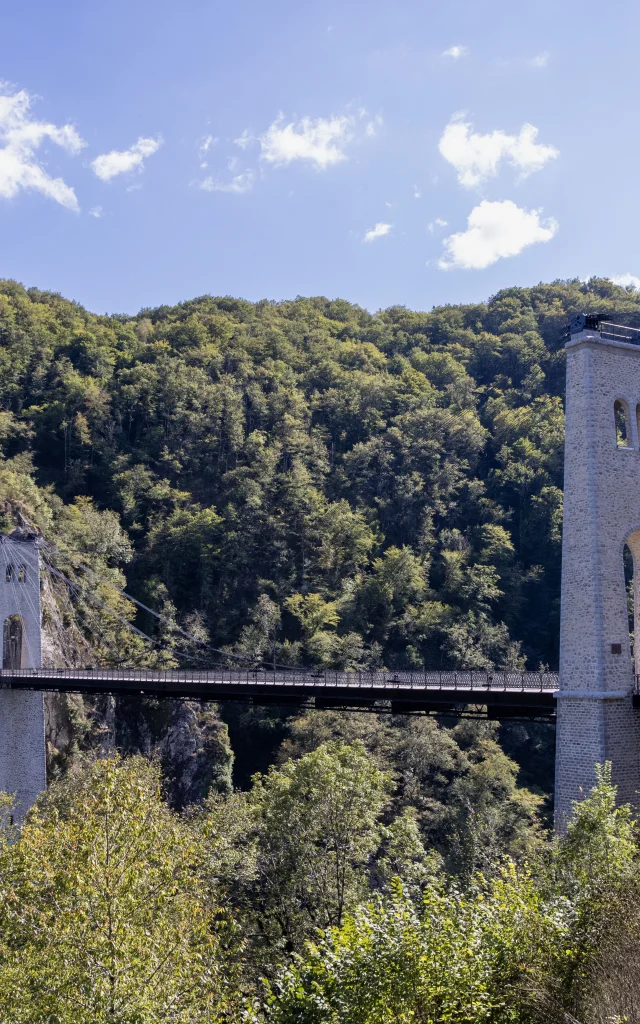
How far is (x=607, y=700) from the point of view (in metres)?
14.8

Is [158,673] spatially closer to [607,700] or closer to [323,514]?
[607,700]

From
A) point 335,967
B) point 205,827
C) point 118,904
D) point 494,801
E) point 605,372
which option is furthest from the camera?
point 494,801

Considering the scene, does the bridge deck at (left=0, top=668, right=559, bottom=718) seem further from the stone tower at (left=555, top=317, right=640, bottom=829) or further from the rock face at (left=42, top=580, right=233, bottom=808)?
the rock face at (left=42, top=580, right=233, bottom=808)

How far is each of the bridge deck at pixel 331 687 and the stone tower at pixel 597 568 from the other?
1.05 m

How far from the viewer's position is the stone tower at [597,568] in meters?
14.9

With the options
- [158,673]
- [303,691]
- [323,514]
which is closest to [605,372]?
[303,691]

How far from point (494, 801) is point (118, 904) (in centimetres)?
2577

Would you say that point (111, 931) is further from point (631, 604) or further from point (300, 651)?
point (631, 604)

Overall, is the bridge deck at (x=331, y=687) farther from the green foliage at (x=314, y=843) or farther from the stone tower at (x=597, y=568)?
the green foliage at (x=314, y=843)

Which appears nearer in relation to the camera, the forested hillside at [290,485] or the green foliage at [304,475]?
the forested hillside at [290,485]

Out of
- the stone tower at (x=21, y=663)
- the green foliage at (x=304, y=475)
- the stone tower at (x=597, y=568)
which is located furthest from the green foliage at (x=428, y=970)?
the green foliage at (x=304, y=475)

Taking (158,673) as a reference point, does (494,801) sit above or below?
below

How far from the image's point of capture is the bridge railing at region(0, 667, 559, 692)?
18.2 m

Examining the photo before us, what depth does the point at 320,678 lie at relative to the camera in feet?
73.8
